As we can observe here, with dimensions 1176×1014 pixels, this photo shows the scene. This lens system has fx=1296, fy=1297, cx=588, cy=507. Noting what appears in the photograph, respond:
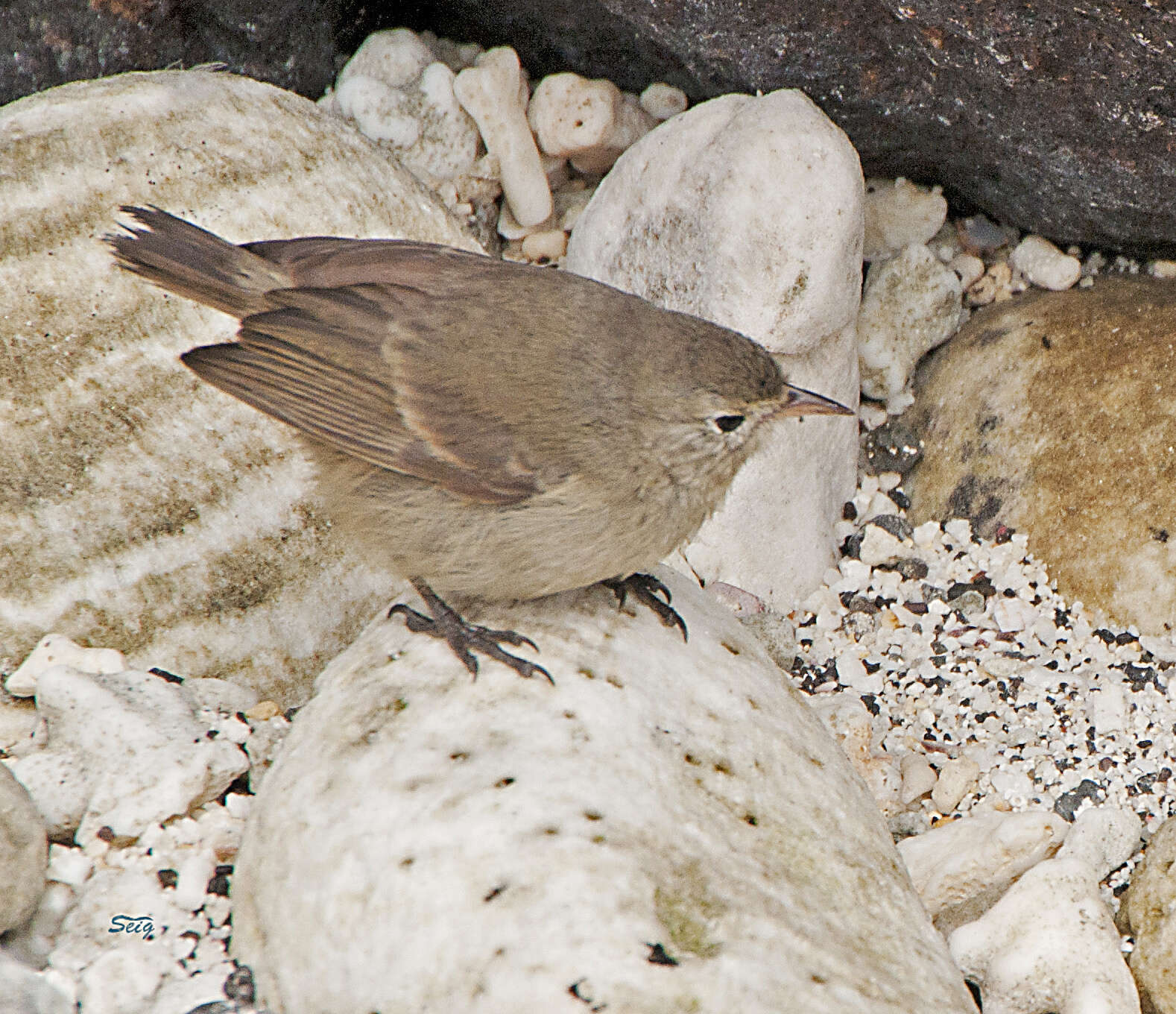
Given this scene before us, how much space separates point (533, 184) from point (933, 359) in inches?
70.1

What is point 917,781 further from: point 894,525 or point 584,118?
point 584,118

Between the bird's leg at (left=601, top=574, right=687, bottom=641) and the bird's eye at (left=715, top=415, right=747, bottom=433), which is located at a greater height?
the bird's eye at (left=715, top=415, right=747, bottom=433)

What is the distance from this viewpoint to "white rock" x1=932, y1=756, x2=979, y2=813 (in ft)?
13.1

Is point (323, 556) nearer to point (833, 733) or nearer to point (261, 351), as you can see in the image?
point (261, 351)

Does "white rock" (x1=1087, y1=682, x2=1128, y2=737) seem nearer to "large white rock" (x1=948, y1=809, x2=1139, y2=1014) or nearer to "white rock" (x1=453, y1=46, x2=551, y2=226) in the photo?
"large white rock" (x1=948, y1=809, x2=1139, y2=1014)

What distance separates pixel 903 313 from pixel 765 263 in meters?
0.82

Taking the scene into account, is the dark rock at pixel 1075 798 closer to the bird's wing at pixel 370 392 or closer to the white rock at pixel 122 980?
the bird's wing at pixel 370 392

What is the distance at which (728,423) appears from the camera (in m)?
3.55

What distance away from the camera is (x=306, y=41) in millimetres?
5250

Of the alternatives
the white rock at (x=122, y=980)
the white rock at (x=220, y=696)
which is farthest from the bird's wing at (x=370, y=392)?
the white rock at (x=122, y=980)

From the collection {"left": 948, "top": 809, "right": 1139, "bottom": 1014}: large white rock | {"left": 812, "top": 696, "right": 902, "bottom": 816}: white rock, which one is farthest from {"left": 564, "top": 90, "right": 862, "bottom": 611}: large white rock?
{"left": 948, "top": 809, "right": 1139, "bottom": 1014}: large white rock

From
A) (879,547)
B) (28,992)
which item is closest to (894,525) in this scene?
→ (879,547)

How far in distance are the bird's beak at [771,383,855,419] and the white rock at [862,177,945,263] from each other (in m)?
1.82

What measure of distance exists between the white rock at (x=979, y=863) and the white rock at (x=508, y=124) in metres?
3.04
